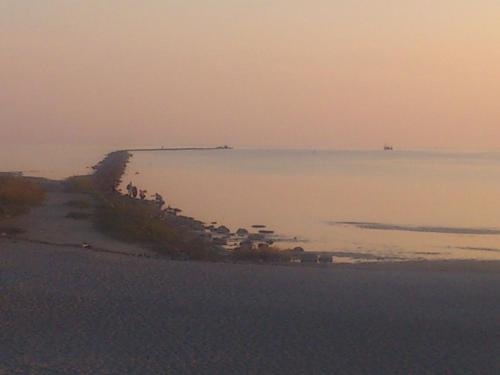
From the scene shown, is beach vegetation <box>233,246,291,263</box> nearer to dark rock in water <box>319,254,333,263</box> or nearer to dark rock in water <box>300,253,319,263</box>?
dark rock in water <box>300,253,319,263</box>

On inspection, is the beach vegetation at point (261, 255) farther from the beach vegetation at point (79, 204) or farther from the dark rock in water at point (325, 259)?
the beach vegetation at point (79, 204)

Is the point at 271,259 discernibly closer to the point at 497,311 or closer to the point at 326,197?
the point at 497,311

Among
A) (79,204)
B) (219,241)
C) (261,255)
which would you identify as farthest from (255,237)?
(79,204)

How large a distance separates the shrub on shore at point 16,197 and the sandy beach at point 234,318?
41.9 feet

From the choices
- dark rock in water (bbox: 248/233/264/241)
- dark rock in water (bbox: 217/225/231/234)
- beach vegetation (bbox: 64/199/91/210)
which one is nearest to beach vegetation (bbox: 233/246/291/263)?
dark rock in water (bbox: 248/233/264/241)

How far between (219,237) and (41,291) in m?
17.6

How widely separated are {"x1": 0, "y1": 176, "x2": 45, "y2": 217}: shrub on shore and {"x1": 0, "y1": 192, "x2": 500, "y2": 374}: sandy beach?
12.8 m

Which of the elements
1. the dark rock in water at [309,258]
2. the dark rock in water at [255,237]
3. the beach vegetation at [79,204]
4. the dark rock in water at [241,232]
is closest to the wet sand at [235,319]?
the dark rock in water at [309,258]

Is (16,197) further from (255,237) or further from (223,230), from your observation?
(255,237)

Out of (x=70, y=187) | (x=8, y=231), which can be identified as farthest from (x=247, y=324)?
(x=70, y=187)

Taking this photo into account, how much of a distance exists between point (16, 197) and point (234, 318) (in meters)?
23.6

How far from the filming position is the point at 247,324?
45.5ft

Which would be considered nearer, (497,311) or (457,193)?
(497,311)

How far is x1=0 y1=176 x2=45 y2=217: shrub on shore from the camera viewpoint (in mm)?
33312
